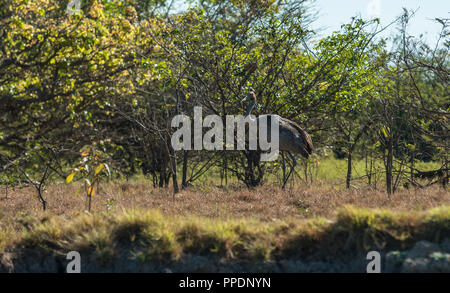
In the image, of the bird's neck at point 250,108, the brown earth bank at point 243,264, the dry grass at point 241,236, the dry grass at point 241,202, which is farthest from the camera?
the bird's neck at point 250,108

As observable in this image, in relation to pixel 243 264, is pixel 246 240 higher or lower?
Result: higher

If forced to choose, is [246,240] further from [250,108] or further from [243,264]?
[250,108]

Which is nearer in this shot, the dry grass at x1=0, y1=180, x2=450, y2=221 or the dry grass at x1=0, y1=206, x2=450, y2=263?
the dry grass at x1=0, y1=206, x2=450, y2=263

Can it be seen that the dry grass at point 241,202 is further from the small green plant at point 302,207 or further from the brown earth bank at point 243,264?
the brown earth bank at point 243,264

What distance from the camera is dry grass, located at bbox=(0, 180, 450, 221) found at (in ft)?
24.4

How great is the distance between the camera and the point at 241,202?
8445mm

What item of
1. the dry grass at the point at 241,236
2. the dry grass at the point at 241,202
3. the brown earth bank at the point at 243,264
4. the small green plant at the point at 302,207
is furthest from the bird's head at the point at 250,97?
the brown earth bank at the point at 243,264

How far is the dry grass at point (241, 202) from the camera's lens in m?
7.43

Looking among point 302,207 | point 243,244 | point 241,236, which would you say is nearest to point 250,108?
point 302,207

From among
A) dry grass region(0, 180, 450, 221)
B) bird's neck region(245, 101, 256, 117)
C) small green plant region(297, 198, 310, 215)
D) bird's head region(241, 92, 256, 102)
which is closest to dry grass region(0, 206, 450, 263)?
dry grass region(0, 180, 450, 221)

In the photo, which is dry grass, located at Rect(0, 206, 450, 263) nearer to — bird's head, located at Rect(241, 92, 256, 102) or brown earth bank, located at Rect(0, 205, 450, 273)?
brown earth bank, located at Rect(0, 205, 450, 273)

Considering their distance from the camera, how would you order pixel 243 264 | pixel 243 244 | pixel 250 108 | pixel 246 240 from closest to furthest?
pixel 243 264, pixel 243 244, pixel 246 240, pixel 250 108

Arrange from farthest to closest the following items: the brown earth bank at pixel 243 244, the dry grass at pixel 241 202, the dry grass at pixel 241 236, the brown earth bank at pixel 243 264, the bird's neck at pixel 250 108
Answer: the bird's neck at pixel 250 108 → the dry grass at pixel 241 202 → the dry grass at pixel 241 236 → the brown earth bank at pixel 243 244 → the brown earth bank at pixel 243 264

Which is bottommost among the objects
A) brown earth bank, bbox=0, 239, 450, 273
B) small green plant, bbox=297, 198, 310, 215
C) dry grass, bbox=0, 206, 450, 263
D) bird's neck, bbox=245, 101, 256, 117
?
brown earth bank, bbox=0, 239, 450, 273
